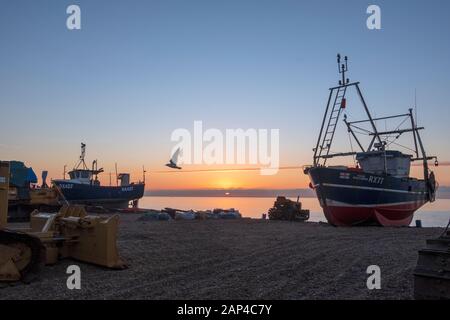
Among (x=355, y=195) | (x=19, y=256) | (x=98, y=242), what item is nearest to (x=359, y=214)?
(x=355, y=195)

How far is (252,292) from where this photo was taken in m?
7.06

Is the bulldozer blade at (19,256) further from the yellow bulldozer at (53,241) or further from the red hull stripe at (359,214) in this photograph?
the red hull stripe at (359,214)

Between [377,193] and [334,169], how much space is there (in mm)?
2872

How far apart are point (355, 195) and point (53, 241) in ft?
60.3

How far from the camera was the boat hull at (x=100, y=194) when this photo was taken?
40969 millimetres

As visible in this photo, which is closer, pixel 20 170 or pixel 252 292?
pixel 252 292

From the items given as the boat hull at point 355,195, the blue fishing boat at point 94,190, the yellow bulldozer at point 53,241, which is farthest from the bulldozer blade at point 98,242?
the blue fishing boat at point 94,190

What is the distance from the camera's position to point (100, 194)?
42.4m

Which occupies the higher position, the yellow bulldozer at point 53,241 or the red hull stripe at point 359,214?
the yellow bulldozer at point 53,241

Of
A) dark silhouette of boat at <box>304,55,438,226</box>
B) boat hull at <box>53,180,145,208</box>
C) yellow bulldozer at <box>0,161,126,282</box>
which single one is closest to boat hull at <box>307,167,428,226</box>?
dark silhouette of boat at <box>304,55,438,226</box>

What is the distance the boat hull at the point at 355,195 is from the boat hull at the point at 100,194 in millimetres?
23985

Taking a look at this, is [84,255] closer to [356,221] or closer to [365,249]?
[365,249]
